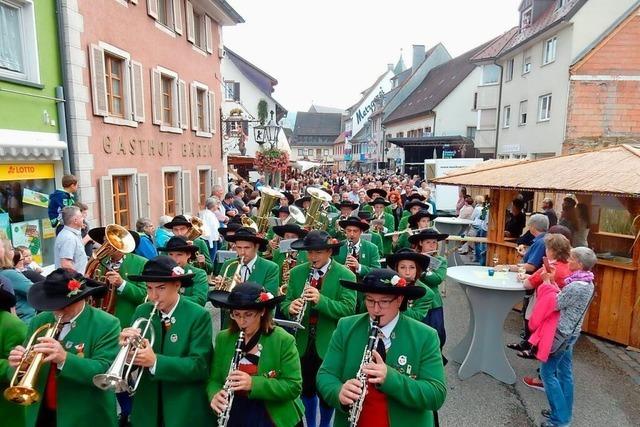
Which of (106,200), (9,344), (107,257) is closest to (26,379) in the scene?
(9,344)

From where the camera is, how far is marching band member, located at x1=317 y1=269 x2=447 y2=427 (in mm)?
2889

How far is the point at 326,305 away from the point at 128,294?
216 cm

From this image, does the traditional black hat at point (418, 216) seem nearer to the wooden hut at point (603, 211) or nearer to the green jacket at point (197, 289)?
the wooden hut at point (603, 211)

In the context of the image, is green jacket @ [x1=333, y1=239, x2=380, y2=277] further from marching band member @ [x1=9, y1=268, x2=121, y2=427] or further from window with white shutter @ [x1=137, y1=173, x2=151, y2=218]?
window with white shutter @ [x1=137, y1=173, x2=151, y2=218]

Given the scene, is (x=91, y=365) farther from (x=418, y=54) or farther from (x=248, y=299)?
(x=418, y=54)

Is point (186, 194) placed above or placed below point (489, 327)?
above

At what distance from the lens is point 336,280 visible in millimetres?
4770

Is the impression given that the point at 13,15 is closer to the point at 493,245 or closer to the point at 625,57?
the point at 493,245

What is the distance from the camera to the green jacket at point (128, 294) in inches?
186

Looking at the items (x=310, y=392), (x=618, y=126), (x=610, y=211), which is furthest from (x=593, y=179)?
(x=618, y=126)

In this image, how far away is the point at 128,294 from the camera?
4.73 m

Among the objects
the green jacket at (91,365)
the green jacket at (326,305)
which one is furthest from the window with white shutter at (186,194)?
the green jacket at (91,365)

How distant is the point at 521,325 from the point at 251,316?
22.7 ft

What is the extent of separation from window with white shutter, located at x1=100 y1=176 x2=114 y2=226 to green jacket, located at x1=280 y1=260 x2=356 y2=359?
25.5 feet
